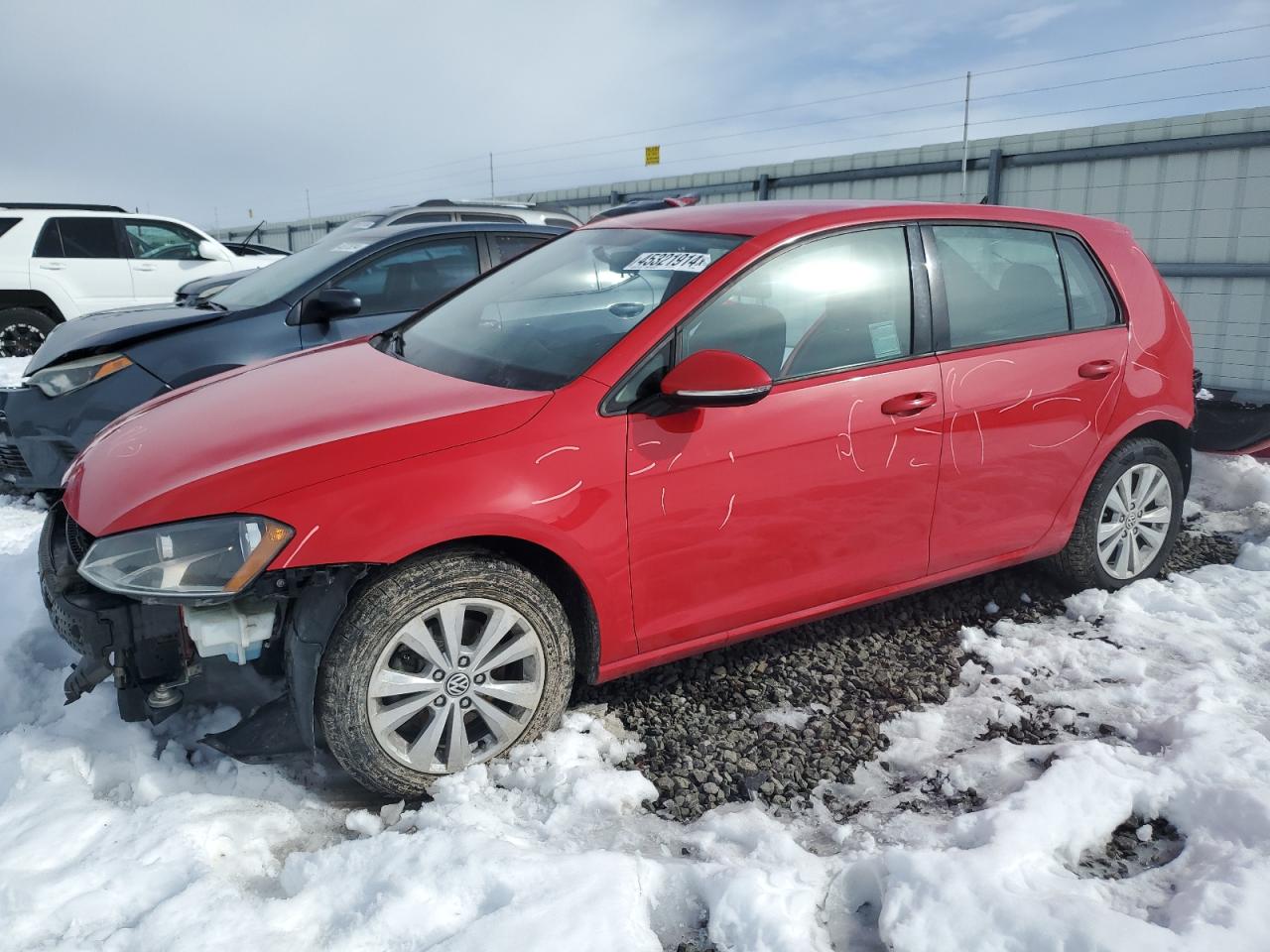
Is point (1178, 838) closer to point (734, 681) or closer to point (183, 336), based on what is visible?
point (734, 681)

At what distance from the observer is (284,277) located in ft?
18.3

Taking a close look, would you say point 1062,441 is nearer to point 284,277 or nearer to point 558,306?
point 558,306

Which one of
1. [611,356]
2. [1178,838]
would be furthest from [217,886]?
[1178,838]

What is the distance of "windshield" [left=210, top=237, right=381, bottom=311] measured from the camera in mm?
5312

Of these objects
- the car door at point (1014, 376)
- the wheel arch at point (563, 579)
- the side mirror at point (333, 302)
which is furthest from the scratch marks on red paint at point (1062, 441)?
the side mirror at point (333, 302)

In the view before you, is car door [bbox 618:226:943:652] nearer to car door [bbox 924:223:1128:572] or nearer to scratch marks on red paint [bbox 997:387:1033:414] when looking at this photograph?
car door [bbox 924:223:1128:572]

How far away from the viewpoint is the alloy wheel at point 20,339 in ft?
29.9

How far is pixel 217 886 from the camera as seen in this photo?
7.53 ft

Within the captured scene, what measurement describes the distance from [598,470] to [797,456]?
2.29 feet

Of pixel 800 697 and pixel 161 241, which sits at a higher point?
pixel 161 241

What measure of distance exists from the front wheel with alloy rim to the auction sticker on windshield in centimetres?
812

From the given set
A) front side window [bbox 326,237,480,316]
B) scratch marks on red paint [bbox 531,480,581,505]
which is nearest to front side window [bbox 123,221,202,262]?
front side window [bbox 326,237,480,316]

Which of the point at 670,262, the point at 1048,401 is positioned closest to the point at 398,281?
the point at 670,262

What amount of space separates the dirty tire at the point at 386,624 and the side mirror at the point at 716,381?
697mm
